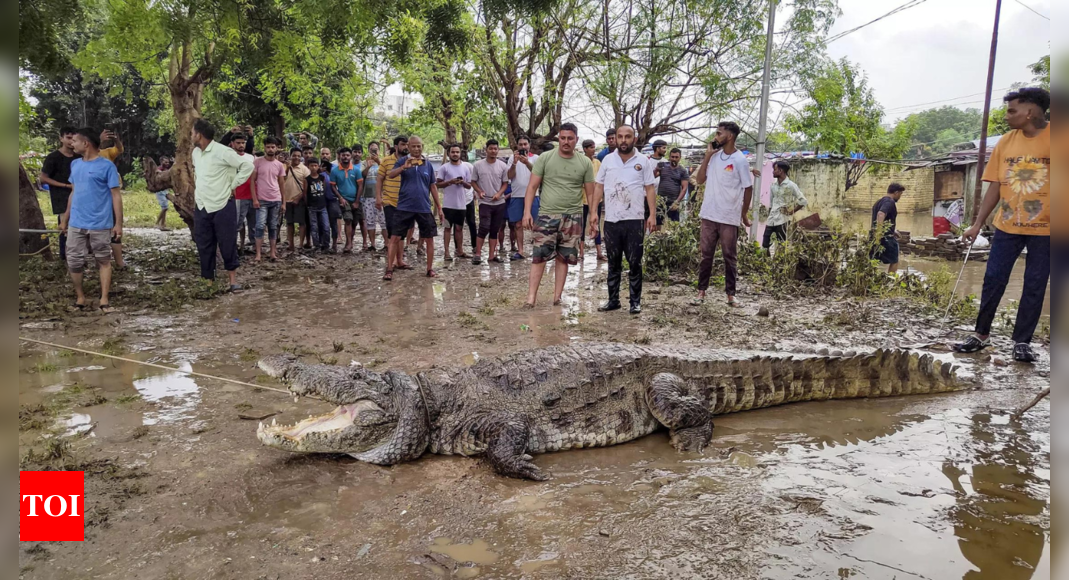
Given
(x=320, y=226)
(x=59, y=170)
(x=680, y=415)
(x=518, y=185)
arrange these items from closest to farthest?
(x=680, y=415)
(x=59, y=170)
(x=518, y=185)
(x=320, y=226)

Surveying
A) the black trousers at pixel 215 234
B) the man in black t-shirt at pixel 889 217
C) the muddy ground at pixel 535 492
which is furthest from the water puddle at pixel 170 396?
the man in black t-shirt at pixel 889 217

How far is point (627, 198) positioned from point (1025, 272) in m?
3.59

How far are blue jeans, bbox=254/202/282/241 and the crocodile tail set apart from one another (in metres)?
8.50

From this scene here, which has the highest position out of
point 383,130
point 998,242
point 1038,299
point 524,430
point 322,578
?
point 383,130

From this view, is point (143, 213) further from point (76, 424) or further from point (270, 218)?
point (76, 424)

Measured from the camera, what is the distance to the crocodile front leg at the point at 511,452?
3205 mm

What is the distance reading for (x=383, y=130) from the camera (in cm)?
1633

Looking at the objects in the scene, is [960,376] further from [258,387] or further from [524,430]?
[258,387]

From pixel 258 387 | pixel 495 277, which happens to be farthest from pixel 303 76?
pixel 258 387

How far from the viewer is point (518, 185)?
10.0 m

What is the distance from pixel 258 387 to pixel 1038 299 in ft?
20.8

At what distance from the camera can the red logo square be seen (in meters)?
2.50

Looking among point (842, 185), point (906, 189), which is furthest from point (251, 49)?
point (906, 189)

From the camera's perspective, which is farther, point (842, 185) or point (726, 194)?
point (842, 185)
